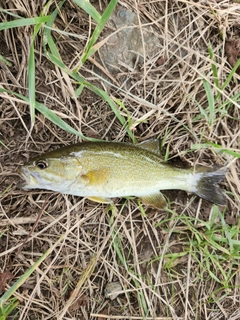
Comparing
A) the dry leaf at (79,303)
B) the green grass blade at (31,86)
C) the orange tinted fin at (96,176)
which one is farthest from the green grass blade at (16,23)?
the dry leaf at (79,303)

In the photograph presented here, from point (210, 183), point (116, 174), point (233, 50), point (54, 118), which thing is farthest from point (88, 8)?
point (210, 183)

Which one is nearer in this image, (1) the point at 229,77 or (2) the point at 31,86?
(2) the point at 31,86

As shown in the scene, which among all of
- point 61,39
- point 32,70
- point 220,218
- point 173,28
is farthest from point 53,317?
point 173,28

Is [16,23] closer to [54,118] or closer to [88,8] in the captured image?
[88,8]

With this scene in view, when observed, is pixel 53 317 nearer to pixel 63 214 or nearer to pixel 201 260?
pixel 63 214

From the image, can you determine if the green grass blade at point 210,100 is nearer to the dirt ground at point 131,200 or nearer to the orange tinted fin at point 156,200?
the dirt ground at point 131,200

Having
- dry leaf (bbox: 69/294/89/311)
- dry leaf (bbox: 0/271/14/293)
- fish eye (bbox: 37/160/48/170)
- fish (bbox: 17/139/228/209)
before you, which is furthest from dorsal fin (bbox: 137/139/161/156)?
dry leaf (bbox: 0/271/14/293)

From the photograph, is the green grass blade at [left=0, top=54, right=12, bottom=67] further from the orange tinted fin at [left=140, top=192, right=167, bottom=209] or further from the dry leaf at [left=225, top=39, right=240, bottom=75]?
the dry leaf at [left=225, top=39, right=240, bottom=75]
